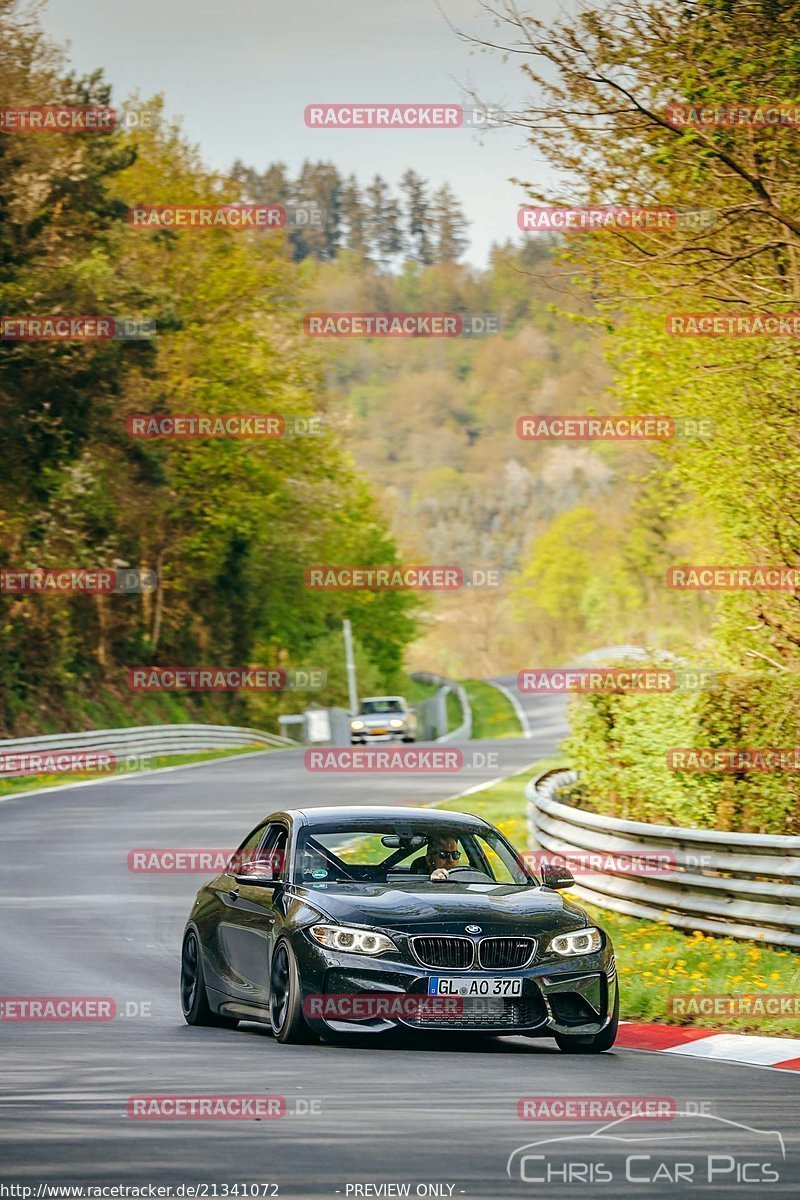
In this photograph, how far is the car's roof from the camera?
37.8ft

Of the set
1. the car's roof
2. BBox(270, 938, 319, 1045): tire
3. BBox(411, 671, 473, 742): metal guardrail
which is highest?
the car's roof

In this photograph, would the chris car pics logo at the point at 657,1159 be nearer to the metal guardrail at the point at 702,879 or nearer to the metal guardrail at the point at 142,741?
the metal guardrail at the point at 702,879

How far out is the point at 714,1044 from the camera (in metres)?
11.1

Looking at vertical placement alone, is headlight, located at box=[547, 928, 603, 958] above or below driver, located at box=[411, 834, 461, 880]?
below

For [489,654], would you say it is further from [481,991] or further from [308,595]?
[481,991]

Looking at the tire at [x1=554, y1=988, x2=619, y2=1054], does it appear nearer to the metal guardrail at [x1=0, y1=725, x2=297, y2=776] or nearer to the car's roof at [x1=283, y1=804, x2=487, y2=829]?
the car's roof at [x1=283, y1=804, x2=487, y2=829]

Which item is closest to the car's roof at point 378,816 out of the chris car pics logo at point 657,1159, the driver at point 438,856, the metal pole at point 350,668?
the driver at point 438,856

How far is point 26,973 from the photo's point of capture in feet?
47.1

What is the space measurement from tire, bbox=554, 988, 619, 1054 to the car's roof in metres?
1.62

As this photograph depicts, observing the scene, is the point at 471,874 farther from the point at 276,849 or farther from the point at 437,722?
the point at 437,722

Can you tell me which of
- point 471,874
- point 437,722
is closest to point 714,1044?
point 471,874

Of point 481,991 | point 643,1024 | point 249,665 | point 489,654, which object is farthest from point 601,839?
point 489,654

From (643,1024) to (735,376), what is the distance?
11.1 meters

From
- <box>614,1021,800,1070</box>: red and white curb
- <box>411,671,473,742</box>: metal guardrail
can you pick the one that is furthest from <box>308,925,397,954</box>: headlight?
<box>411,671,473,742</box>: metal guardrail
